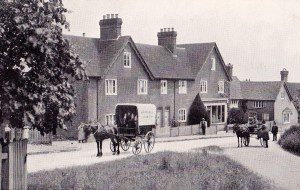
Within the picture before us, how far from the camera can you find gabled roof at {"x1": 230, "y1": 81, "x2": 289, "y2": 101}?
73.6 meters

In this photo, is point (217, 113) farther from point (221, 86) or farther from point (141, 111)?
point (141, 111)

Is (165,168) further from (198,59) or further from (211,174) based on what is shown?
(198,59)

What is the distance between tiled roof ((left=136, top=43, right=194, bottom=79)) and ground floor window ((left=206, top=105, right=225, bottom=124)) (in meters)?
5.81

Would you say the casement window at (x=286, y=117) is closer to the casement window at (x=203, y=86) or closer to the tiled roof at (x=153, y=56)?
the casement window at (x=203, y=86)

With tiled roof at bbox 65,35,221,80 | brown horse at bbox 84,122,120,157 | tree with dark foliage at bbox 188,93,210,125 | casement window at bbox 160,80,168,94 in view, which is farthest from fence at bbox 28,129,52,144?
tree with dark foliage at bbox 188,93,210,125

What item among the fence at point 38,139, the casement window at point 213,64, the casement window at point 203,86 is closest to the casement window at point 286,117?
the casement window at point 213,64

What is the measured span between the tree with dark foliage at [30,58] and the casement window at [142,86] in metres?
34.9

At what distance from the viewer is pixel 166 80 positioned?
50562mm

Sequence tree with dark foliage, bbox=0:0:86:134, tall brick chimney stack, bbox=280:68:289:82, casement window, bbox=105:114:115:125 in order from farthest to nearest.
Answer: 1. tall brick chimney stack, bbox=280:68:289:82
2. casement window, bbox=105:114:115:125
3. tree with dark foliage, bbox=0:0:86:134

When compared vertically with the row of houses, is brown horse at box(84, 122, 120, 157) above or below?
below

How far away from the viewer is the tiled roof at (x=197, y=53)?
55.8m

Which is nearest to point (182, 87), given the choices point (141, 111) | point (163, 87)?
point (163, 87)

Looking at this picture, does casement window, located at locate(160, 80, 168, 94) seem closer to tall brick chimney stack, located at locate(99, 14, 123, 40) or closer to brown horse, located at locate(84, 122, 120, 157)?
tall brick chimney stack, located at locate(99, 14, 123, 40)

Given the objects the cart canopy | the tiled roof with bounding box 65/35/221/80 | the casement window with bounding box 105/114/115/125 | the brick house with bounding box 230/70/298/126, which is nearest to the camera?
the cart canopy
